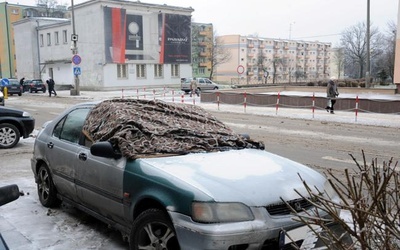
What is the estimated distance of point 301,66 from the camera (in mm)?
125500

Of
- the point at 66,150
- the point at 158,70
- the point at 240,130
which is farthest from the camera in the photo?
the point at 158,70

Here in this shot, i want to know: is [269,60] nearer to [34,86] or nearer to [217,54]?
[217,54]

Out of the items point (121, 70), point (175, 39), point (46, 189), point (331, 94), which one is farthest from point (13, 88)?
point (46, 189)

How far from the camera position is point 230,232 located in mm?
3119

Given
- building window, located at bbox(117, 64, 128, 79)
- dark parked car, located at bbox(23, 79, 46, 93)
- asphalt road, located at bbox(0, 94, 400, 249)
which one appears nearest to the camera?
asphalt road, located at bbox(0, 94, 400, 249)

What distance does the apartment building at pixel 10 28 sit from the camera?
78.0 meters

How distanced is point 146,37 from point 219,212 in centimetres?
5040

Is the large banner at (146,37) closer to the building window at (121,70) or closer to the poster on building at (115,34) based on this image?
the poster on building at (115,34)

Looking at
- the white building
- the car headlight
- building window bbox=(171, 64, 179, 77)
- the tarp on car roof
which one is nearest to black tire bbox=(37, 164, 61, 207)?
the tarp on car roof

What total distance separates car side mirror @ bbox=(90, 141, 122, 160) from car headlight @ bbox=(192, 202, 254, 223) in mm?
1217

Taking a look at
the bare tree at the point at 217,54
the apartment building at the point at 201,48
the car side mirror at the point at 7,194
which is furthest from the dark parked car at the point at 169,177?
the apartment building at the point at 201,48

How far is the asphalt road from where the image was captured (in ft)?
15.0

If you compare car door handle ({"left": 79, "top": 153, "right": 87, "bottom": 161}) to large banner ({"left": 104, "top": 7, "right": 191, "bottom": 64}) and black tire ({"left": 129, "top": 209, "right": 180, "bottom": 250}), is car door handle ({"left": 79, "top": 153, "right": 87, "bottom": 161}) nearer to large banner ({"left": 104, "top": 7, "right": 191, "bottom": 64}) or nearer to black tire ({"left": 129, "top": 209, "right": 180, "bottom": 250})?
black tire ({"left": 129, "top": 209, "right": 180, "bottom": 250})

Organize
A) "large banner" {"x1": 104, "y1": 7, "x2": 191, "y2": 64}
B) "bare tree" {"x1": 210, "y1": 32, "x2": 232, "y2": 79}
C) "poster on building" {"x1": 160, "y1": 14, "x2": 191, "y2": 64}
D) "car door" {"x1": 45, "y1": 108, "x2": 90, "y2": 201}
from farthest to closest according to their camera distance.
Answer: "bare tree" {"x1": 210, "y1": 32, "x2": 232, "y2": 79} → "poster on building" {"x1": 160, "y1": 14, "x2": 191, "y2": 64} → "large banner" {"x1": 104, "y1": 7, "x2": 191, "y2": 64} → "car door" {"x1": 45, "y1": 108, "x2": 90, "y2": 201}
